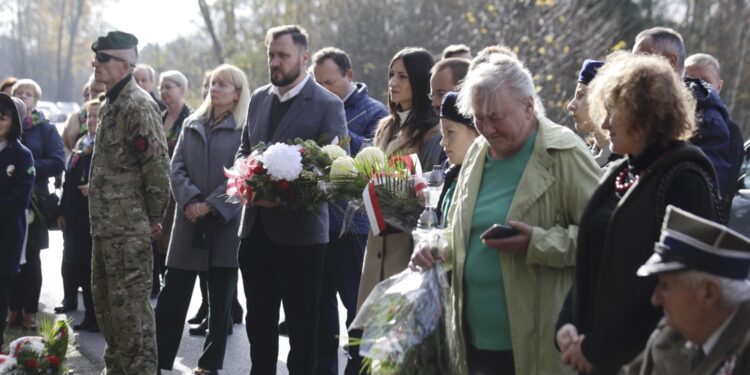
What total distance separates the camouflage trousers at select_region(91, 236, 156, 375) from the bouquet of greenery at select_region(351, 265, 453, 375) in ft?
9.01

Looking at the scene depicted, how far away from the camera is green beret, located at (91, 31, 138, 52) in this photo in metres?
7.07

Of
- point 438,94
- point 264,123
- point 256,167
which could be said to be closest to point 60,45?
point 264,123

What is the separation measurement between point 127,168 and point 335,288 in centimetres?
166

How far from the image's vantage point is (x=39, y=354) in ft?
22.6

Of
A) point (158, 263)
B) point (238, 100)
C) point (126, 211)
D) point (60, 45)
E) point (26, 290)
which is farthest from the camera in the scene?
point (60, 45)

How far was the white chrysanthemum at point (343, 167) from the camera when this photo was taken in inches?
227

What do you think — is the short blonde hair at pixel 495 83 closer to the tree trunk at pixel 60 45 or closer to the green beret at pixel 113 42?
the green beret at pixel 113 42

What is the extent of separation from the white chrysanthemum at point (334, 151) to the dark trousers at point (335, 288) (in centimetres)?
154

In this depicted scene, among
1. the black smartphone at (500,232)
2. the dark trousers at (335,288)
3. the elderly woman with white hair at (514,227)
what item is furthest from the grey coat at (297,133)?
the black smartphone at (500,232)

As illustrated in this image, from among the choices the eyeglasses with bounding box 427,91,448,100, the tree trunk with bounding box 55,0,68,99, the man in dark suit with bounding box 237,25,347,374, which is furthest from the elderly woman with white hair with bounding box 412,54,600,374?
the tree trunk with bounding box 55,0,68,99

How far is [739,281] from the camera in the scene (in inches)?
116

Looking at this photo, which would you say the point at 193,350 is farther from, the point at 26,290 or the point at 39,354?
the point at 39,354

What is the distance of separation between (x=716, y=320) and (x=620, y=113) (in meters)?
0.88

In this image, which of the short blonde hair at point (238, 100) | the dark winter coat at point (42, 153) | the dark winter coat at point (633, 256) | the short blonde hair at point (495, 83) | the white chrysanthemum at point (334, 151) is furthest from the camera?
the dark winter coat at point (42, 153)
